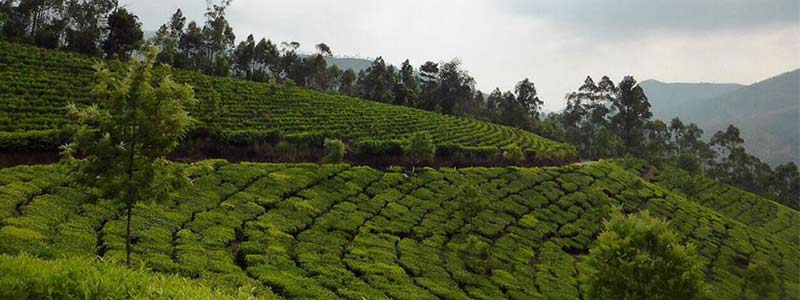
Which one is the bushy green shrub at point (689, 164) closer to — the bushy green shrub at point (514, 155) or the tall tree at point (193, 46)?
the bushy green shrub at point (514, 155)

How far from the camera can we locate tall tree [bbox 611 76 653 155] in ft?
331

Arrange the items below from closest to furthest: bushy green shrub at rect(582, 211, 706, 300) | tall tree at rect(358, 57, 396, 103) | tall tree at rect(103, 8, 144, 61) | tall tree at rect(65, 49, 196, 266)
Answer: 1. tall tree at rect(65, 49, 196, 266)
2. bushy green shrub at rect(582, 211, 706, 300)
3. tall tree at rect(103, 8, 144, 61)
4. tall tree at rect(358, 57, 396, 103)

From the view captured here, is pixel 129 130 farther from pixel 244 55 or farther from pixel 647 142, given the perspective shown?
pixel 647 142

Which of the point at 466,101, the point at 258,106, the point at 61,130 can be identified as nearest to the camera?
the point at 61,130

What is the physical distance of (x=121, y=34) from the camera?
234 ft

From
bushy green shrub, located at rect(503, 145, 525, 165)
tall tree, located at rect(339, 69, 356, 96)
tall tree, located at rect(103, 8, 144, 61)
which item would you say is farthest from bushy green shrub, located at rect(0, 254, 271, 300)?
tall tree, located at rect(339, 69, 356, 96)

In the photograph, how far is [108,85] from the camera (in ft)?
49.7

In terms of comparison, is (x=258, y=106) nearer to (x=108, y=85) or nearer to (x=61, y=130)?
(x=61, y=130)

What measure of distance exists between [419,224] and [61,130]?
85.8ft

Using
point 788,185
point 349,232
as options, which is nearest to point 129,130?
point 349,232

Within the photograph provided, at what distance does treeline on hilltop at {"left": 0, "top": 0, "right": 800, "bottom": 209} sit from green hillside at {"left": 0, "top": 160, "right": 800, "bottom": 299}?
46.2 meters

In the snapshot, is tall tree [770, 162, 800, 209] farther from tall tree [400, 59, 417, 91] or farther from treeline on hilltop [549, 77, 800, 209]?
tall tree [400, 59, 417, 91]

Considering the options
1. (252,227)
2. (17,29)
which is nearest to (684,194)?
(252,227)

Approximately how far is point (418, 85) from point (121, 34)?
223 feet
